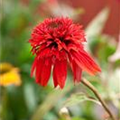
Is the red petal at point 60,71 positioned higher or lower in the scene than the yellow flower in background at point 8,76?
lower

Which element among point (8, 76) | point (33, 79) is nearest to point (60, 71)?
point (8, 76)

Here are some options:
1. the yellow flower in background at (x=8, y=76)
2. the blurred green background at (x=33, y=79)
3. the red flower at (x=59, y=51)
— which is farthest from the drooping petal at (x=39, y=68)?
the yellow flower in background at (x=8, y=76)

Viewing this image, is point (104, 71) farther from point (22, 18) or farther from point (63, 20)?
point (63, 20)

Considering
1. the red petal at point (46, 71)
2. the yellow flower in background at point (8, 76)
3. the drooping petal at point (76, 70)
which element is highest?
the yellow flower in background at point (8, 76)

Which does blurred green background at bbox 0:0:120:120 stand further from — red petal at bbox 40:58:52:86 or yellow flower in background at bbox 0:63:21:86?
red petal at bbox 40:58:52:86

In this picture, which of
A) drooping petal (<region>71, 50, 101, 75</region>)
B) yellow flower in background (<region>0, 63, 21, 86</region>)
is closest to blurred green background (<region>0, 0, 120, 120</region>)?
yellow flower in background (<region>0, 63, 21, 86</region>)

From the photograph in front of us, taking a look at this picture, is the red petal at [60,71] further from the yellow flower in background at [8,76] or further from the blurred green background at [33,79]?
the yellow flower in background at [8,76]
